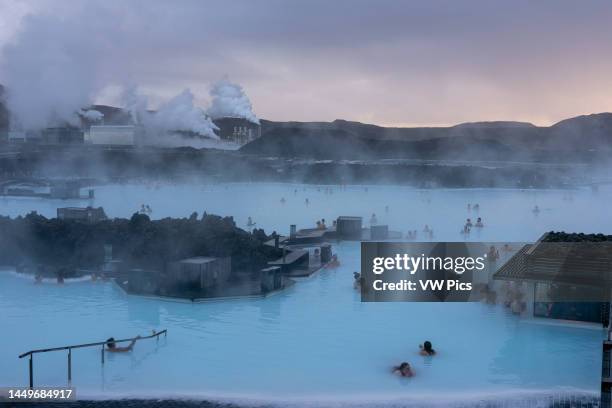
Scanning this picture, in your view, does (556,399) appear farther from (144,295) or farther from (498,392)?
(144,295)

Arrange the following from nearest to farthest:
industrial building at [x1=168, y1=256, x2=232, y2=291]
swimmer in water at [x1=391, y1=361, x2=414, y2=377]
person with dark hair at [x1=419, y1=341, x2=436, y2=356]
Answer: swimmer in water at [x1=391, y1=361, x2=414, y2=377], person with dark hair at [x1=419, y1=341, x2=436, y2=356], industrial building at [x1=168, y1=256, x2=232, y2=291]

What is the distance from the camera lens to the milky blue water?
7906 millimetres

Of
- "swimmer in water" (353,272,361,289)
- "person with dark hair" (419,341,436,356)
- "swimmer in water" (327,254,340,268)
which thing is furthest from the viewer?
"swimmer in water" (327,254,340,268)

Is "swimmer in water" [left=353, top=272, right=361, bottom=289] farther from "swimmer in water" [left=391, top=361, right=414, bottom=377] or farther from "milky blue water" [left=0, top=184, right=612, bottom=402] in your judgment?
"swimmer in water" [left=391, top=361, right=414, bottom=377]

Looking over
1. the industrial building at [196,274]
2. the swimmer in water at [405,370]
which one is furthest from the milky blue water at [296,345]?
the industrial building at [196,274]

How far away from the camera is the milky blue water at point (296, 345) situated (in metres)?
7.91

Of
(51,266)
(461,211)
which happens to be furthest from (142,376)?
(461,211)

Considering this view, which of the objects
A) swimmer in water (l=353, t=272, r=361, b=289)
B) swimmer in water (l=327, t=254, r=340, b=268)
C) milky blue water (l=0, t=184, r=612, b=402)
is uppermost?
swimmer in water (l=327, t=254, r=340, b=268)

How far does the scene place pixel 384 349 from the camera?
941cm

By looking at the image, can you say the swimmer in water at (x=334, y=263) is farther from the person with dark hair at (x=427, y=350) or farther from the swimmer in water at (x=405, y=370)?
the swimmer in water at (x=405, y=370)

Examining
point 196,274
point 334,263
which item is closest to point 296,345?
point 196,274

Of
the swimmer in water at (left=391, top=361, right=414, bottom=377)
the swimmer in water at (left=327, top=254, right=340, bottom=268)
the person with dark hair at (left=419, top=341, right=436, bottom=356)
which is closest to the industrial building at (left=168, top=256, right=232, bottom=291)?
the swimmer in water at (left=327, top=254, right=340, bottom=268)

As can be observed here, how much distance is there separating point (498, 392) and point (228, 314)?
5.39 m

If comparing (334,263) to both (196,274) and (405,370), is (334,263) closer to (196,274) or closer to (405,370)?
(196,274)
